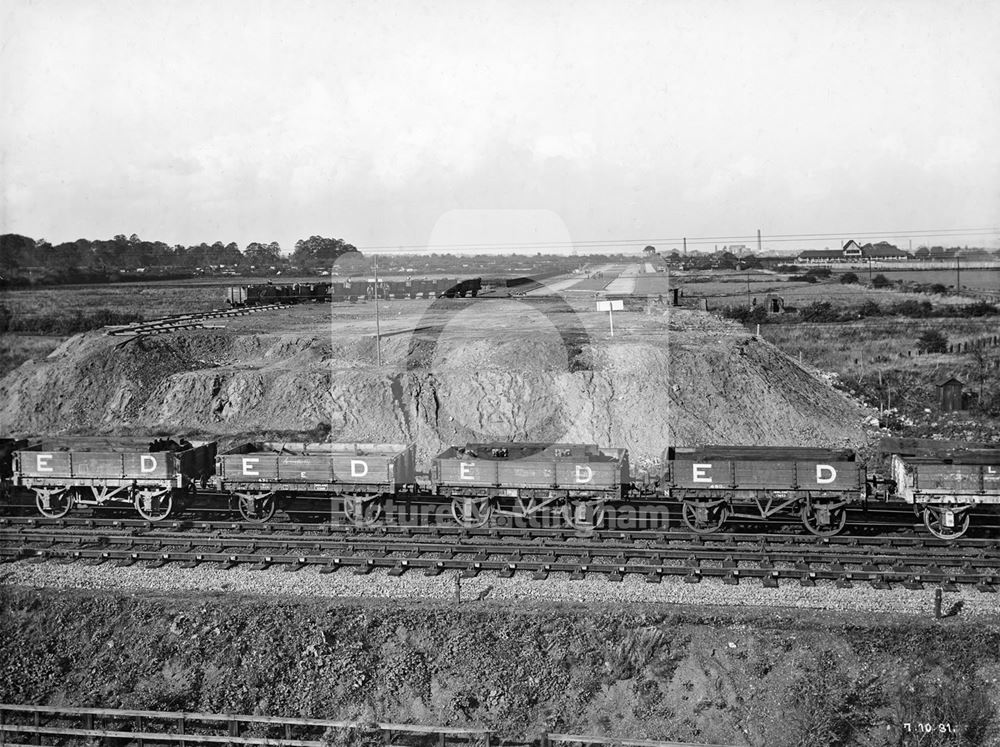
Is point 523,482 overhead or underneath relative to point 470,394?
underneath

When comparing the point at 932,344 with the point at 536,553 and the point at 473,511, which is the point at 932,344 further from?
the point at 536,553

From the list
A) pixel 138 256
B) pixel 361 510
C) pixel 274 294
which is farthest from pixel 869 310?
pixel 138 256

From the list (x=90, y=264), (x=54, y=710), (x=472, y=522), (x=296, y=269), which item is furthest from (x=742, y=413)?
(x=90, y=264)

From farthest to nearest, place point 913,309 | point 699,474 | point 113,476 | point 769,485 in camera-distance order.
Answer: point 913,309 → point 113,476 → point 699,474 → point 769,485

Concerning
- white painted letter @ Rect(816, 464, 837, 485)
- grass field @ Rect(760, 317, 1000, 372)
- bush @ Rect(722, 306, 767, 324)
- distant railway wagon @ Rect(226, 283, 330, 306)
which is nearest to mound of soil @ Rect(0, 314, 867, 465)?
grass field @ Rect(760, 317, 1000, 372)

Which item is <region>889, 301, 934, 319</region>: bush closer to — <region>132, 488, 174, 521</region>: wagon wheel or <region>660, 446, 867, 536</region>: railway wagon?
<region>660, 446, 867, 536</region>: railway wagon

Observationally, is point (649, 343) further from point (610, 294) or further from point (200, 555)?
point (200, 555)
